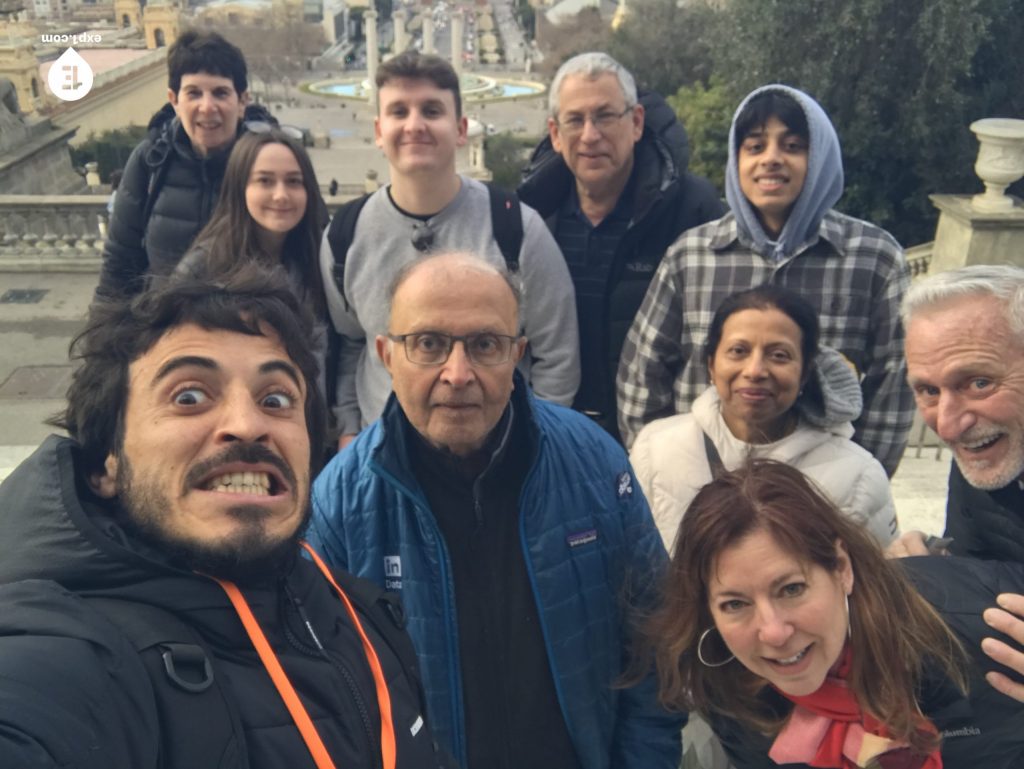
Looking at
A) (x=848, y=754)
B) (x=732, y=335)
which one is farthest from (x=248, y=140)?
(x=848, y=754)

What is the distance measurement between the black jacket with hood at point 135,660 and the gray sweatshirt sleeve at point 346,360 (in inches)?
59.7

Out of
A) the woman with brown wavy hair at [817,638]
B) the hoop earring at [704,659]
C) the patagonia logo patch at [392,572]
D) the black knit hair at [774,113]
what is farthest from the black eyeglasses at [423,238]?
the hoop earring at [704,659]

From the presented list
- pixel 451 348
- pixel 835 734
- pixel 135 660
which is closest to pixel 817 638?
pixel 835 734

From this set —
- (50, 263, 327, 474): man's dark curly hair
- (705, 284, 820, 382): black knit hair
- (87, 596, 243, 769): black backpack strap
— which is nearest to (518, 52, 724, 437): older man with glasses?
(705, 284, 820, 382): black knit hair

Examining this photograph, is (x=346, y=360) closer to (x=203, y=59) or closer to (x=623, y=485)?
(x=623, y=485)

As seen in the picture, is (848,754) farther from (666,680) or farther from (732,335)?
(732,335)

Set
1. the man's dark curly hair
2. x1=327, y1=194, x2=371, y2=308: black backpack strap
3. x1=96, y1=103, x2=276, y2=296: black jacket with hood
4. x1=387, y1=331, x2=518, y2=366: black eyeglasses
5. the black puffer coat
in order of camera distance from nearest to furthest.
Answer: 1. the man's dark curly hair
2. x1=387, y1=331, x2=518, y2=366: black eyeglasses
3. the black puffer coat
4. x1=327, y1=194, x2=371, y2=308: black backpack strap
5. x1=96, y1=103, x2=276, y2=296: black jacket with hood

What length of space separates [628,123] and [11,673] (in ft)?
8.53

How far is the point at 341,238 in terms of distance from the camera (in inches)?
115

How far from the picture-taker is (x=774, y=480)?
1.81 metres

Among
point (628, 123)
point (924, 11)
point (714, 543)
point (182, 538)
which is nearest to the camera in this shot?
point (182, 538)

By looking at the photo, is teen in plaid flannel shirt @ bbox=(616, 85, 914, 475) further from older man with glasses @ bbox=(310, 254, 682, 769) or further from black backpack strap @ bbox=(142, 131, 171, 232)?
black backpack strap @ bbox=(142, 131, 171, 232)

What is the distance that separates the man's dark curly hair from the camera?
1.58m

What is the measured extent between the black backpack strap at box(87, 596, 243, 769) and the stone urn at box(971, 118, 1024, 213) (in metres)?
9.10
